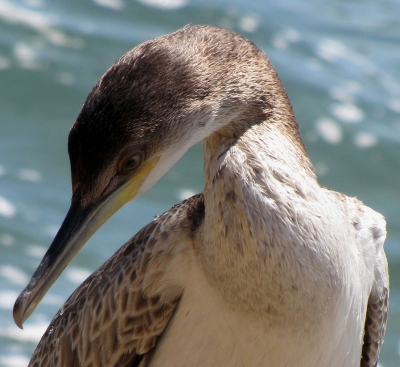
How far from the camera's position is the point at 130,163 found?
127 inches

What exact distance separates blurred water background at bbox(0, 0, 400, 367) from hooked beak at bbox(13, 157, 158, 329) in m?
3.30

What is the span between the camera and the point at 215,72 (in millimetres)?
3357

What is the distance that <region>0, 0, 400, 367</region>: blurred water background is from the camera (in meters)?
7.27

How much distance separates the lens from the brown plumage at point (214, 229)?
3182 mm

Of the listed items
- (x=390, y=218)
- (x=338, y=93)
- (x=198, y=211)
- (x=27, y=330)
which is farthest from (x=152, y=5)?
(x=198, y=211)

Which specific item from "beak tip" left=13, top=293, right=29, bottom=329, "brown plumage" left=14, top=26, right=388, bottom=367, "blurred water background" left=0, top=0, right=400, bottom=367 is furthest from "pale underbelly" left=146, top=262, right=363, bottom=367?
"blurred water background" left=0, top=0, right=400, bottom=367

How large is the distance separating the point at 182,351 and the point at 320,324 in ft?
2.13

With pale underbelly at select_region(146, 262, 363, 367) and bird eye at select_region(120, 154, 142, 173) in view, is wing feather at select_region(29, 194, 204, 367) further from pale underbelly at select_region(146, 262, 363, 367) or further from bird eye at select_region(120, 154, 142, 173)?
bird eye at select_region(120, 154, 142, 173)

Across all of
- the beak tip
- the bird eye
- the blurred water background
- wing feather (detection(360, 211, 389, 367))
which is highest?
the blurred water background

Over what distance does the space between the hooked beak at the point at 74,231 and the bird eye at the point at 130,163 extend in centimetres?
4

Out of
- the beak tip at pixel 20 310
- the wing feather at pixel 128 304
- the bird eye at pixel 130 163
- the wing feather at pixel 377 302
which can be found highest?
the wing feather at pixel 377 302

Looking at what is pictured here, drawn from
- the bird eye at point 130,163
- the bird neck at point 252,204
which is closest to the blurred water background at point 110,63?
the bird neck at point 252,204

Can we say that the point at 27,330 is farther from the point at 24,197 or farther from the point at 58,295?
the point at 24,197

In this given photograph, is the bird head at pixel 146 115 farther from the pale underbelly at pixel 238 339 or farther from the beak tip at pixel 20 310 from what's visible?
the pale underbelly at pixel 238 339
